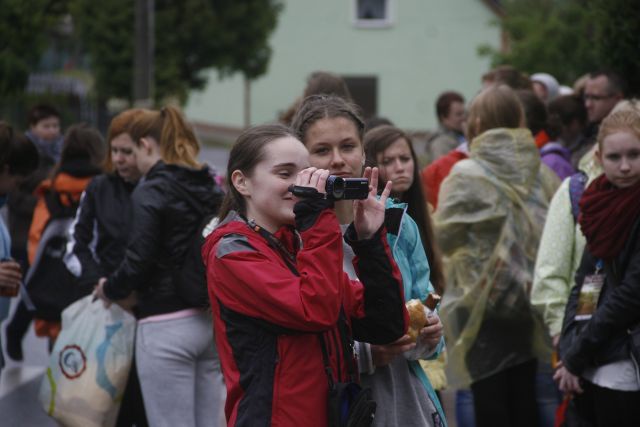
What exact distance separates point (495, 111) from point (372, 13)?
43.7 metres

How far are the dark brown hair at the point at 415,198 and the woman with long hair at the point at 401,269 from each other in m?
0.73

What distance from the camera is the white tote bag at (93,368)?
6.05 metres

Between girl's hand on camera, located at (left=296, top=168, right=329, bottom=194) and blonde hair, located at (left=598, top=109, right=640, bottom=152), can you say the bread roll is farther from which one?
blonde hair, located at (left=598, top=109, right=640, bottom=152)

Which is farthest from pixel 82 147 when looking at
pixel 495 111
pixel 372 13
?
pixel 372 13

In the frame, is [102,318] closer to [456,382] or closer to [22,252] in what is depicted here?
[456,382]

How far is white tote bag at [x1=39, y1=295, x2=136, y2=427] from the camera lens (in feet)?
19.9

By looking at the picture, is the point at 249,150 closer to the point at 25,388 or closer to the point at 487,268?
the point at 487,268

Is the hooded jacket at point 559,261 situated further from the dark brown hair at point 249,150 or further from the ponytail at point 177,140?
the dark brown hair at point 249,150

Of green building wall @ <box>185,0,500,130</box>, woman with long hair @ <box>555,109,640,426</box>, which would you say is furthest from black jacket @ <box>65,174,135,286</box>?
green building wall @ <box>185,0,500,130</box>

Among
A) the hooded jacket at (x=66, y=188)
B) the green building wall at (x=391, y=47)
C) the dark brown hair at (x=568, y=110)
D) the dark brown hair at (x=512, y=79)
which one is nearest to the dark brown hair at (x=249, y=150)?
the hooded jacket at (x=66, y=188)

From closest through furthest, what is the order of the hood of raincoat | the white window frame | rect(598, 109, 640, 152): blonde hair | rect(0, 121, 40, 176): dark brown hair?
rect(598, 109, 640, 152): blonde hair → rect(0, 121, 40, 176): dark brown hair → the hood of raincoat → the white window frame

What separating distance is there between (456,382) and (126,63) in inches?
808

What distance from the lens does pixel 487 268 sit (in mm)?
6133

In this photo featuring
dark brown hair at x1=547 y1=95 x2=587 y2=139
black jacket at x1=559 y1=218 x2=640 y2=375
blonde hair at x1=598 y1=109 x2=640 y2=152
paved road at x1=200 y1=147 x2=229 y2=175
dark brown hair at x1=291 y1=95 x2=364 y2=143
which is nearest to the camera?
dark brown hair at x1=291 y1=95 x2=364 y2=143
